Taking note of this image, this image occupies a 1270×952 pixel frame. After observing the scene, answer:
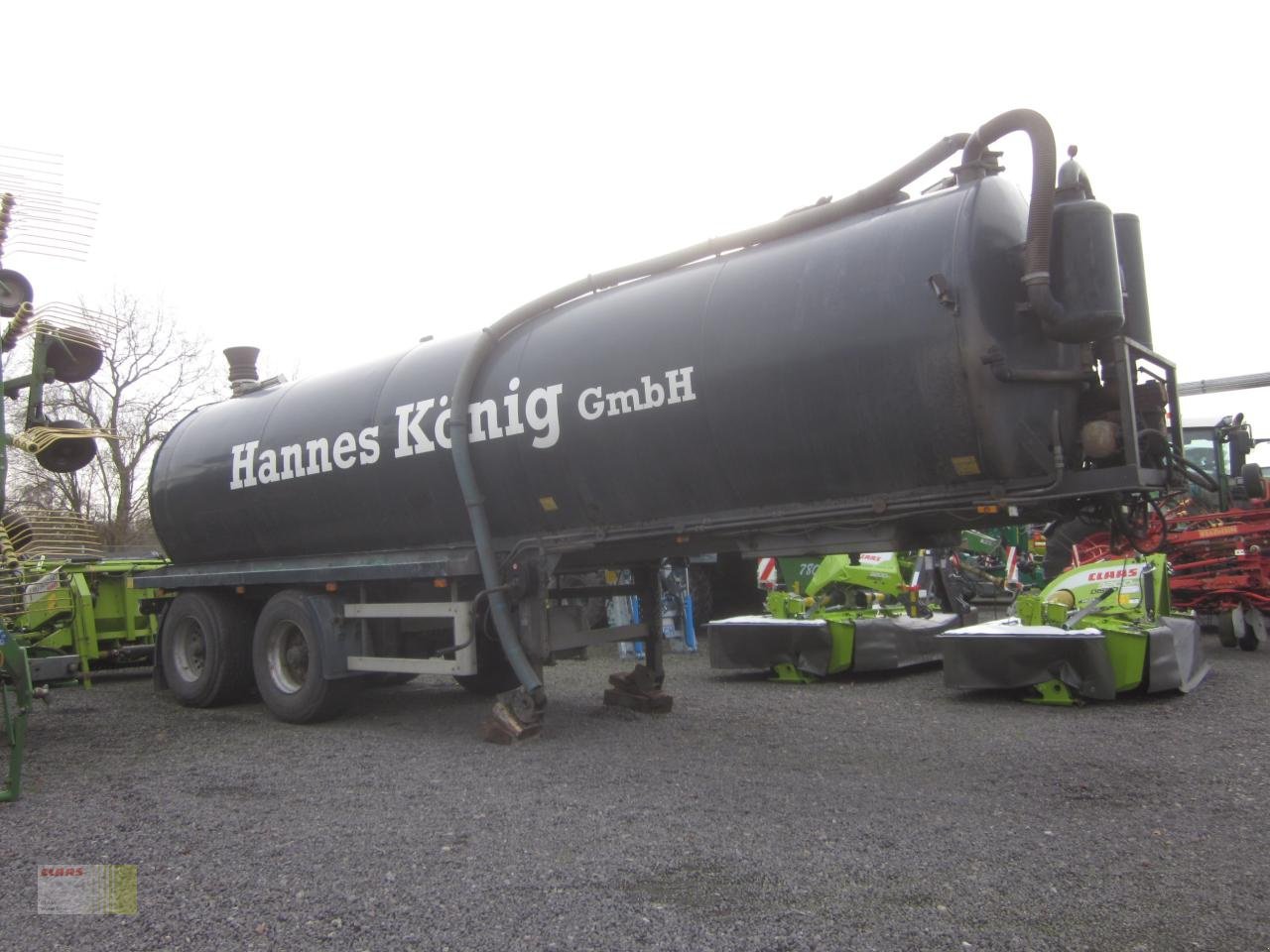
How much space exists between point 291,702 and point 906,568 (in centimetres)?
776

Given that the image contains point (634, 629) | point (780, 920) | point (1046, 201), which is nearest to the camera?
point (780, 920)

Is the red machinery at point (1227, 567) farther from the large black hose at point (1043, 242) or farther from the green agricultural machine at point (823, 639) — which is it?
the large black hose at point (1043, 242)

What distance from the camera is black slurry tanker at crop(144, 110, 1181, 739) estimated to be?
499cm

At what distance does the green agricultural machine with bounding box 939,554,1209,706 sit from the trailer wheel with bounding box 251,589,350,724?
4.93 meters

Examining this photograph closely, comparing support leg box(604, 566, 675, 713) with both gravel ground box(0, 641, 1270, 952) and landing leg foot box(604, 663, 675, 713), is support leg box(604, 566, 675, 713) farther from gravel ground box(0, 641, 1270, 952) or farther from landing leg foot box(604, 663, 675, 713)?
gravel ground box(0, 641, 1270, 952)

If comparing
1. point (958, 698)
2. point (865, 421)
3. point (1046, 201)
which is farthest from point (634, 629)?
point (1046, 201)

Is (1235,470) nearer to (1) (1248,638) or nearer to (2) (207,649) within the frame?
(1) (1248,638)

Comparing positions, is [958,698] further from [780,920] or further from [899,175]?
[780,920]

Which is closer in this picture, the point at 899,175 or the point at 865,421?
the point at 865,421

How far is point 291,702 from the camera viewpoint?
827 centimetres

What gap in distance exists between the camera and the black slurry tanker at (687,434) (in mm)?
4988

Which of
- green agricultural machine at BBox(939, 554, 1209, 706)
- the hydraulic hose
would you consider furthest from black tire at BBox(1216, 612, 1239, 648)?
the hydraulic hose

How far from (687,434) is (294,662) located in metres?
4.55

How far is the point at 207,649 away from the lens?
916 cm
